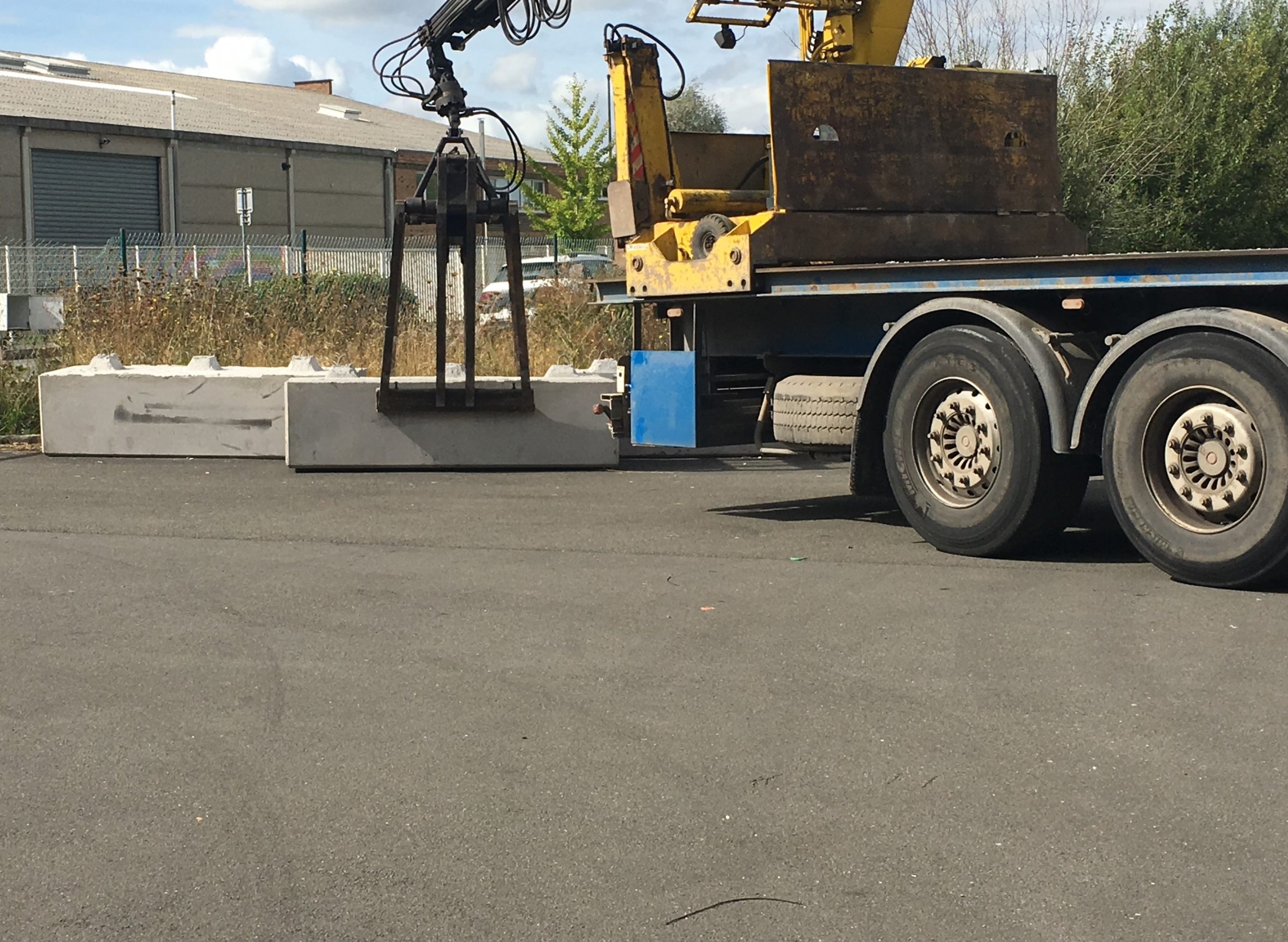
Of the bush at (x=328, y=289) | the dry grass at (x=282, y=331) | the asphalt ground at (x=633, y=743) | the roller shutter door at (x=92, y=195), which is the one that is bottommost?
the asphalt ground at (x=633, y=743)

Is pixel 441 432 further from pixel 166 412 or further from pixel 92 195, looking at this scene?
pixel 92 195

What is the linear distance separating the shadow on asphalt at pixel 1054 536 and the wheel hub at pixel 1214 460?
2.56 ft

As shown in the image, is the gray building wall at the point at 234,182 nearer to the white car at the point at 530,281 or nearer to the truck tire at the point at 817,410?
the white car at the point at 530,281

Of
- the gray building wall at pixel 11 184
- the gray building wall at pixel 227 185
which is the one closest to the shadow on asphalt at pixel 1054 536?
the gray building wall at pixel 11 184

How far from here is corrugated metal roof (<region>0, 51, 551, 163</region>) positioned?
48.7 m

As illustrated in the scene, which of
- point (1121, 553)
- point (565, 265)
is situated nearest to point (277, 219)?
point (565, 265)

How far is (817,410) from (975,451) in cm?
139

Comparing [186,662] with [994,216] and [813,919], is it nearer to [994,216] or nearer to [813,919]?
[813,919]

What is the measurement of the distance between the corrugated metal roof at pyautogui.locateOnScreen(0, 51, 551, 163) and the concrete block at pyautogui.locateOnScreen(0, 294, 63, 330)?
2576 centimetres

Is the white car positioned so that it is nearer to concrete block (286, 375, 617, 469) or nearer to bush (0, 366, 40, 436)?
concrete block (286, 375, 617, 469)

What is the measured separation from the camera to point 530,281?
22.8 metres

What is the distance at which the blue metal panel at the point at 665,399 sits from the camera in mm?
10578

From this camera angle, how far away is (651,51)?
35.6 feet

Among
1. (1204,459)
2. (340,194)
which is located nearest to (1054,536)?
(1204,459)
